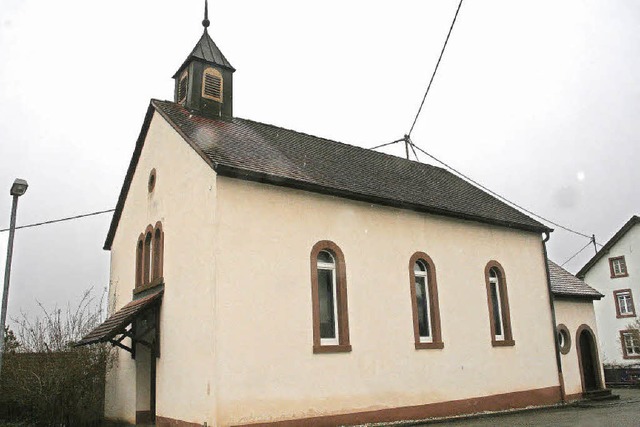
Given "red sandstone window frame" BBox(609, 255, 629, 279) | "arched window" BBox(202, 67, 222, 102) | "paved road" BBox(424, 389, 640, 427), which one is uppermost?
"arched window" BBox(202, 67, 222, 102)

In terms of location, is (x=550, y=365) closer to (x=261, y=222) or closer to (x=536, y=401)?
(x=536, y=401)

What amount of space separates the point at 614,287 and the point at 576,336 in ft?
81.1

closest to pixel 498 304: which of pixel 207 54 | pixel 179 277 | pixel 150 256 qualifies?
pixel 179 277

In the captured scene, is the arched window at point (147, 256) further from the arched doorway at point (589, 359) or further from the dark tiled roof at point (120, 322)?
the arched doorway at point (589, 359)

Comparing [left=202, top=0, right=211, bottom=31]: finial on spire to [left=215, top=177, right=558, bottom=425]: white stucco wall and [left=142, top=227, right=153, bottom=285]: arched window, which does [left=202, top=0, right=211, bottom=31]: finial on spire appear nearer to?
[left=142, top=227, right=153, bottom=285]: arched window

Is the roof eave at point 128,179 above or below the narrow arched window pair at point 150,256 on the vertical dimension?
above

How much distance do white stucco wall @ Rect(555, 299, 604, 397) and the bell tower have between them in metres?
12.3

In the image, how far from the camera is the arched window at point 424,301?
554 inches

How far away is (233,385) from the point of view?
10.5 meters

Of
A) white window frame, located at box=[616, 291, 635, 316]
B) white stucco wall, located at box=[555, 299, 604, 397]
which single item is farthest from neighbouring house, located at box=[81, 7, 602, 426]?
white window frame, located at box=[616, 291, 635, 316]

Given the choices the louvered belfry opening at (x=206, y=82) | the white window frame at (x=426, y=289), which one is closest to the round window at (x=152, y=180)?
the louvered belfry opening at (x=206, y=82)

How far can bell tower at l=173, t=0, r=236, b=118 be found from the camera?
52.7 feet

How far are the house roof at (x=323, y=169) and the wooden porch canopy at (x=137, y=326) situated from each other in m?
3.82

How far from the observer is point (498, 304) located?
16500 millimetres
